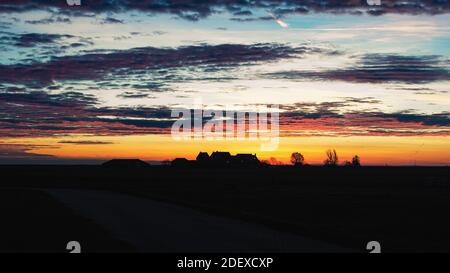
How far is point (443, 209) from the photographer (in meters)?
38.3

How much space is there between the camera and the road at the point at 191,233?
20359 mm

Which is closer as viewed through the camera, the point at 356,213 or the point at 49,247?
the point at 49,247

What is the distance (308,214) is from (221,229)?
395 inches

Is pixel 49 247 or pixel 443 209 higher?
pixel 443 209

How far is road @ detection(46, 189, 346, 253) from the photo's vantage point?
66.8 ft

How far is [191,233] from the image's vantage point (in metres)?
24.1

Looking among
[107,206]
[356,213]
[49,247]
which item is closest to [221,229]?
[49,247]
